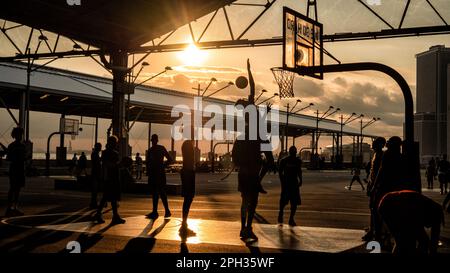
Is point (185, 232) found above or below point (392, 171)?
below

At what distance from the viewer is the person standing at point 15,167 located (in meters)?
12.3

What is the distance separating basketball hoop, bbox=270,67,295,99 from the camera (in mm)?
19078

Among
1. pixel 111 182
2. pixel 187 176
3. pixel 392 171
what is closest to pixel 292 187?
pixel 187 176

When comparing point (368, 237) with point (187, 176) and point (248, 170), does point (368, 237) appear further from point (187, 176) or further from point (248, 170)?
point (187, 176)

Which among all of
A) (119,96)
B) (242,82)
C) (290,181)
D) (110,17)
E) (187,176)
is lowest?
(290,181)

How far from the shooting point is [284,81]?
1936cm

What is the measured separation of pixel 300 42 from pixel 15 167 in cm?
798

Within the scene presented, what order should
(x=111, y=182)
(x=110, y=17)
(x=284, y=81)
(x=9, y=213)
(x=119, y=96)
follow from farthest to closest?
(x=119, y=96) < (x=284, y=81) < (x=110, y=17) < (x=9, y=213) < (x=111, y=182)

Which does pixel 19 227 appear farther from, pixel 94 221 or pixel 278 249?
pixel 278 249

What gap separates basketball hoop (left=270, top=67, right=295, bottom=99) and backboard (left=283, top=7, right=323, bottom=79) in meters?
2.96

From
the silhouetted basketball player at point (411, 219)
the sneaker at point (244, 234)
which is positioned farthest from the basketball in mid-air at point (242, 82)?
the silhouetted basketball player at point (411, 219)

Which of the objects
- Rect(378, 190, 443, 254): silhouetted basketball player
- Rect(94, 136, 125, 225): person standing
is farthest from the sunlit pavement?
Rect(378, 190, 443, 254): silhouetted basketball player

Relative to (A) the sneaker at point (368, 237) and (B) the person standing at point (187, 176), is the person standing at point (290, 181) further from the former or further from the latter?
(A) the sneaker at point (368, 237)

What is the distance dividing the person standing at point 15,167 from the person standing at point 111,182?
214 centimetres
